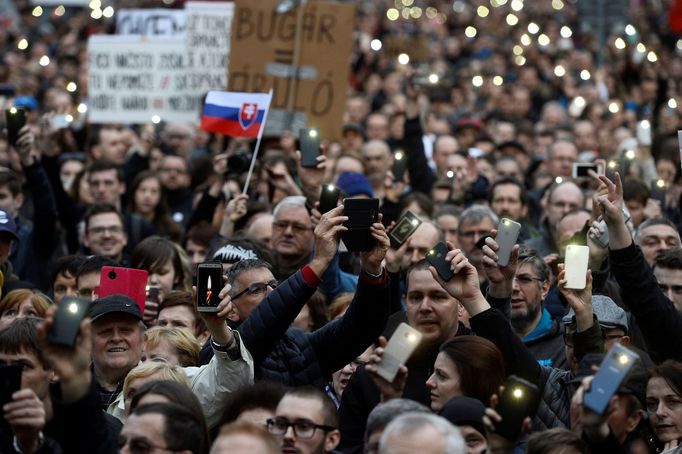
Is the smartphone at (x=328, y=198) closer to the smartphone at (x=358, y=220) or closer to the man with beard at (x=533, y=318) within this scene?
the smartphone at (x=358, y=220)

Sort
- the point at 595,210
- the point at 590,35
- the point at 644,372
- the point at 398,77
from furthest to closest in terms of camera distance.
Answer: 1. the point at 590,35
2. the point at 398,77
3. the point at 595,210
4. the point at 644,372

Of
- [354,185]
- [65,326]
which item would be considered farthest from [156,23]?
[65,326]

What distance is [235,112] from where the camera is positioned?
1078cm

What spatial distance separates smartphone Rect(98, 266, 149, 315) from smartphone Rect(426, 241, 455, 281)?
1.82 m

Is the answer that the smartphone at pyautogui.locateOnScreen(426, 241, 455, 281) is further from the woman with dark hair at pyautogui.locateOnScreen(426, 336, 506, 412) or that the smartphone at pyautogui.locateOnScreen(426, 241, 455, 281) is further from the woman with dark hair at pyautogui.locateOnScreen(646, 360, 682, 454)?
the woman with dark hair at pyautogui.locateOnScreen(646, 360, 682, 454)

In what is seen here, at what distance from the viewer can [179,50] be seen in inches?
554

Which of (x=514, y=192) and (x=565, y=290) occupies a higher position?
(x=565, y=290)

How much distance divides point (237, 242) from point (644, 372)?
278cm

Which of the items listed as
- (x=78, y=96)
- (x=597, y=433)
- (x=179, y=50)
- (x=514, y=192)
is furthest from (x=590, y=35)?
(x=597, y=433)

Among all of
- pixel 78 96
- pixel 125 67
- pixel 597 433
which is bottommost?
pixel 78 96

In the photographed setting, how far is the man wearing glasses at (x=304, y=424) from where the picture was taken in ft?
19.2

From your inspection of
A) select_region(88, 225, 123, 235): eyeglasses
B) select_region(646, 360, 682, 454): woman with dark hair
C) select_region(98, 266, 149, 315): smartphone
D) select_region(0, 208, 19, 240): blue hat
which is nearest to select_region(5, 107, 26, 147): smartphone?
select_region(88, 225, 123, 235): eyeglasses

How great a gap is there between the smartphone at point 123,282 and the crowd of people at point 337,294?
20 cm

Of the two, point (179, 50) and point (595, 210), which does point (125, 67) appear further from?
point (595, 210)
